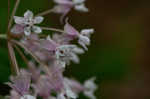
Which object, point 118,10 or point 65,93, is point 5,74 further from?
point 118,10

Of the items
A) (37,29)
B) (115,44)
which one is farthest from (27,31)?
(115,44)

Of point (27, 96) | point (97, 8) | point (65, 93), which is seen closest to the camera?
point (27, 96)

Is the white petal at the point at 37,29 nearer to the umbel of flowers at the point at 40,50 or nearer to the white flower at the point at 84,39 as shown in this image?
the umbel of flowers at the point at 40,50

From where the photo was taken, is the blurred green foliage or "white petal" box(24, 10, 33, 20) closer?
"white petal" box(24, 10, 33, 20)

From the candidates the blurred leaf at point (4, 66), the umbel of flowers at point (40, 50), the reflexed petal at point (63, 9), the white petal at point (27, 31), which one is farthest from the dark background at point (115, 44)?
the white petal at point (27, 31)

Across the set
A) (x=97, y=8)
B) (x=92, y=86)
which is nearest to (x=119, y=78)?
(x=92, y=86)

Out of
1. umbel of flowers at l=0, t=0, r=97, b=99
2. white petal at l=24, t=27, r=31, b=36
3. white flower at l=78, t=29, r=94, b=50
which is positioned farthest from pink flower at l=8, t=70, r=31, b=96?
white flower at l=78, t=29, r=94, b=50

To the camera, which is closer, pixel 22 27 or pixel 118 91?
pixel 22 27

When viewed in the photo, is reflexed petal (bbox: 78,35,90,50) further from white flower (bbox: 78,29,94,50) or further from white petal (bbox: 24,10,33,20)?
white petal (bbox: 24,10,33,20)
